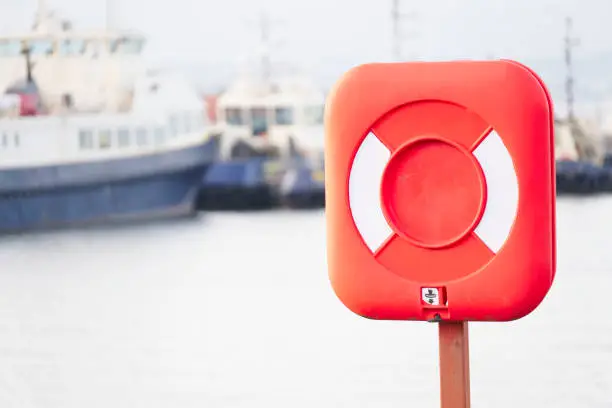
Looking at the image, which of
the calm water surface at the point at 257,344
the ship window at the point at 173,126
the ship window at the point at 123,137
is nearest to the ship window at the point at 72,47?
the ship window at the point at 173,126

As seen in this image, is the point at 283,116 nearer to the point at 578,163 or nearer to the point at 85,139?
the point at 578,163

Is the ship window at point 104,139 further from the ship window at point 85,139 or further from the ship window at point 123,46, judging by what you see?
the ship window at point 123,46

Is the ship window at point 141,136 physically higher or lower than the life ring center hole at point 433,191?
lower

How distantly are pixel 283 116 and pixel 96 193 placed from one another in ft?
17.5

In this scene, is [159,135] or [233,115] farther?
[233,115]

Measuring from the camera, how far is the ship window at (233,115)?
19.1 m

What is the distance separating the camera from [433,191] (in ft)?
5.04

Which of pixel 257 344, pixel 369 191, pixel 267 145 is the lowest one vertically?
pixel 267 145

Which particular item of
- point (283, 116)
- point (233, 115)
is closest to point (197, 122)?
point (283, 116)

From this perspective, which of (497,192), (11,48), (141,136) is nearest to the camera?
(497,192)

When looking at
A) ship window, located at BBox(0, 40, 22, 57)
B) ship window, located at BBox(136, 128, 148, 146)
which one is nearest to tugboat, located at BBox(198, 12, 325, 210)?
ship window, located at BBox(136, 128, 148, 146)

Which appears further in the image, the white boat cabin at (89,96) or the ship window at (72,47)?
the ship window at (72,47)

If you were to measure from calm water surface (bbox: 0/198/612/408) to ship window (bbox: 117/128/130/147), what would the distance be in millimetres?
6545

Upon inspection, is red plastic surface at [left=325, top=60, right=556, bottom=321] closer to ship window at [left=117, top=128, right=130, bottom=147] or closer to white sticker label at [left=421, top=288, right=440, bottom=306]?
white sticker label at [left=421, top=288, right=440, bottom=306]
